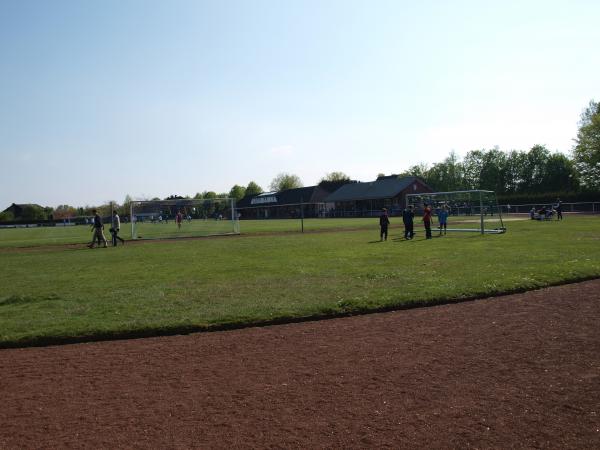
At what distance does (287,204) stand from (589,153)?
46299mm

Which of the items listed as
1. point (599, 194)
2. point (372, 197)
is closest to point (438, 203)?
point (599, 194)

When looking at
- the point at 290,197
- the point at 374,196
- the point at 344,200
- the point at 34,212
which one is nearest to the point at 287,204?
the point at 344,200

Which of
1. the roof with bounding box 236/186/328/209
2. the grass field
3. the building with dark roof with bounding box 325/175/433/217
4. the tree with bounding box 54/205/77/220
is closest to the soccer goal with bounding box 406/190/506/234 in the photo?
the grass field

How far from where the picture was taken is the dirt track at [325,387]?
4352 mm

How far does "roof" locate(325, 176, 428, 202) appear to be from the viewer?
7988 centimetres

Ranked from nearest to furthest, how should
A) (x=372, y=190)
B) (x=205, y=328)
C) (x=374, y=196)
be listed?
(x=205, y=328) < (x=374, y=196) < (x=372, y=190)

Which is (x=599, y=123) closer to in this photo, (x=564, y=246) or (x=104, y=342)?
(x=564, y=246)

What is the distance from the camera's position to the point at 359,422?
455 centimetres

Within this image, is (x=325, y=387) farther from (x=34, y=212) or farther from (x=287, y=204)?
(x=34, y=212)

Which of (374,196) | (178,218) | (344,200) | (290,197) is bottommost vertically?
(178,218)

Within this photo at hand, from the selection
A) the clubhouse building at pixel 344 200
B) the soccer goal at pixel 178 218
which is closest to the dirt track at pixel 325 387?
the soccer goal at pixel 178 218

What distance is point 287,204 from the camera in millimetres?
86750

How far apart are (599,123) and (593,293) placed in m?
65.3

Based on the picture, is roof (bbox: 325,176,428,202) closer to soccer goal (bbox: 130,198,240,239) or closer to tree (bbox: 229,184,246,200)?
soccer goal (bbox: 130,198,240,239)
